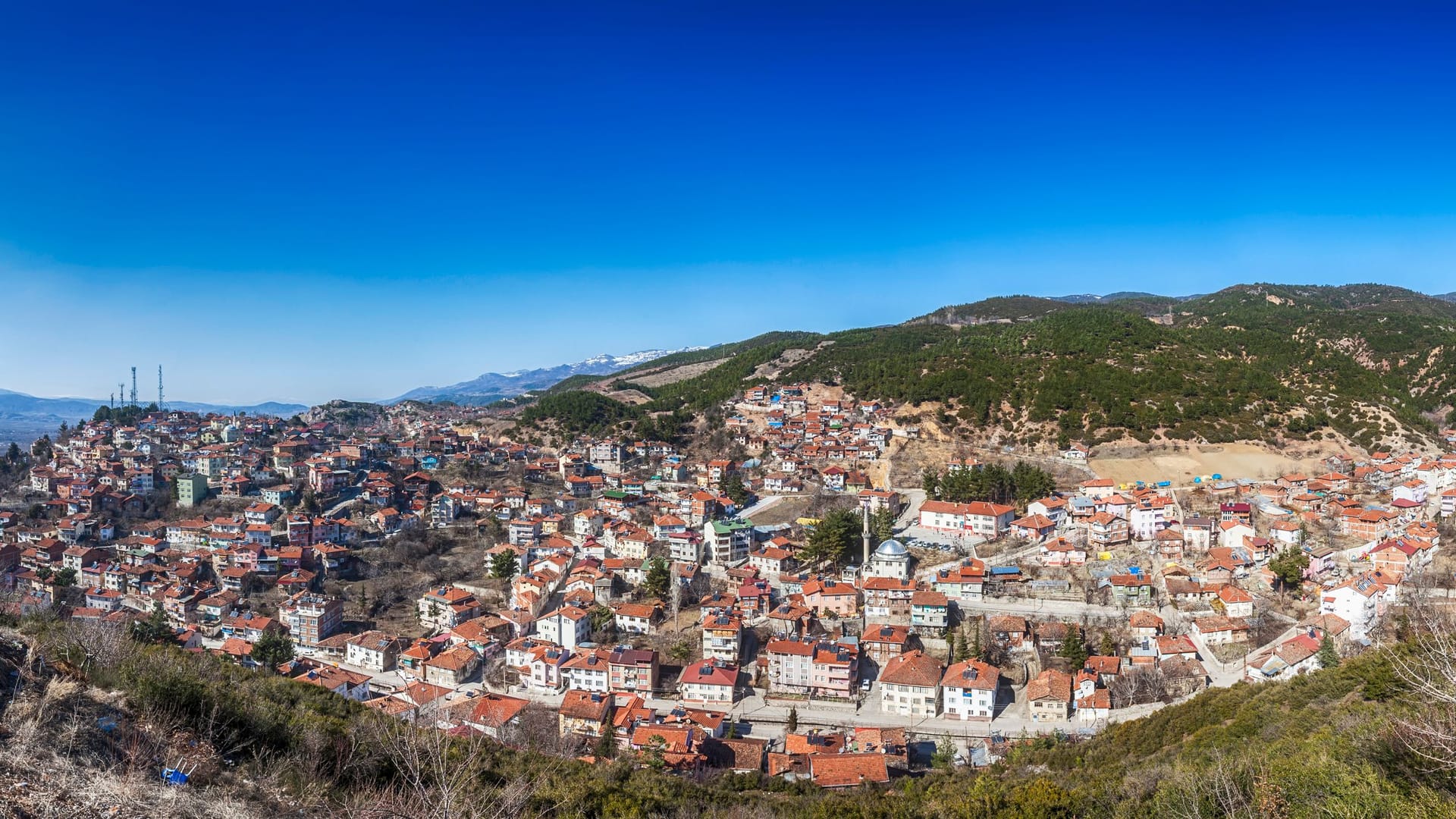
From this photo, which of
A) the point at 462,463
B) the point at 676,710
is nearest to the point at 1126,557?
the point at 676,710

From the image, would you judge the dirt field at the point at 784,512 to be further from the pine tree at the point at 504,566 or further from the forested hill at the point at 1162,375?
the forested hill at the point at 1162,375

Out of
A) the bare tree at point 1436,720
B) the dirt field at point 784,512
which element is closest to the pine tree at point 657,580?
the dirt field at point 784,512

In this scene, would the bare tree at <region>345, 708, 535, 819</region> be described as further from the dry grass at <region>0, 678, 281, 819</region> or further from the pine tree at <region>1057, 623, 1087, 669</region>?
the pine tree at <region>1057, 623, 1087, 669</region>

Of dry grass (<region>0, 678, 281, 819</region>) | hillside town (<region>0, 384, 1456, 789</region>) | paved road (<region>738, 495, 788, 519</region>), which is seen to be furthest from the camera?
paved road (<region>738, 495, 788, 519</region>)

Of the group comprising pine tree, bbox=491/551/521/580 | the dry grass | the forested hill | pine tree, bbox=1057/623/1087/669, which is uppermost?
the forested hill

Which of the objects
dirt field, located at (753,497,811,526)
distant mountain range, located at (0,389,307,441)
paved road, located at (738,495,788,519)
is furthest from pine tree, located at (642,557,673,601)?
distant mountain range, located at (0,389,307,441)

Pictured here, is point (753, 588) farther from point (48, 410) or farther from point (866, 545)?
point (48, 410)

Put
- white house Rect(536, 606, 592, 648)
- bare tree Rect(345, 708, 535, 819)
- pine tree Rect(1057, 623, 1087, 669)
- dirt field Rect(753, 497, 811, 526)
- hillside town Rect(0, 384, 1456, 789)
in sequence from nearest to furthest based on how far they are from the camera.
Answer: bare tree Rect(345, 708, 535, 819) < hillside town Rect(0, 384, 1456, 789) < pine tree Rect(1057, 623, 1087, 669) < white house Rect(536, 606, 592, 648) < dirt field Rect(753, 497, 811, 526)
